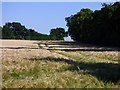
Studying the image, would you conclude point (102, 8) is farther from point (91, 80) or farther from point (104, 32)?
point (91, 80)

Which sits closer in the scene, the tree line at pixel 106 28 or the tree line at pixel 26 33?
the tree line at pixel 106 28

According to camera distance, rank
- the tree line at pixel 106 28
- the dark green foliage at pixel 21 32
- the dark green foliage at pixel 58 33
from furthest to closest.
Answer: the dark green foliage at pixel 58 33, the dark green foliage at pixel 21 32, the tree line at pixel 106 28

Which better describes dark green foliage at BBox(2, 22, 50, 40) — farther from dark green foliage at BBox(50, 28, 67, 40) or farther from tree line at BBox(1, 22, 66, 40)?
dark green foliage at BBox(50, 28, 67, 40)

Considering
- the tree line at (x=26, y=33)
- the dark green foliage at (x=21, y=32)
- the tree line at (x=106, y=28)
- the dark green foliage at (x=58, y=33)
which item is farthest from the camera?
the dark green foliage at (x=58, y=33)

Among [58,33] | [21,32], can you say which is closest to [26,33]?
[21,32]

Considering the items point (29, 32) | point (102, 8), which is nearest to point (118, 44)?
point (102, 8)

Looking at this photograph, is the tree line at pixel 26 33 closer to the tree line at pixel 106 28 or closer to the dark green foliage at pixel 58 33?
the dark green foliage at pixel 58 33

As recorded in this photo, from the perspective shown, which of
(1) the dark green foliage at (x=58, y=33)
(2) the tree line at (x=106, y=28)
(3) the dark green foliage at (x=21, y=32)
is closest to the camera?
(2) the tree line at (x=106, y=28)

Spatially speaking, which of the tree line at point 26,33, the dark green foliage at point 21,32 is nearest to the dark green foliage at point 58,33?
the tree line at point 26,33

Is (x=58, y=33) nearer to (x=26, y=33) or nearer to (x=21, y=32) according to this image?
(x=26, y=33)

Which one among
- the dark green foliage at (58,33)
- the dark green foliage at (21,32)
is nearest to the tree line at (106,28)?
the dark green foliage at (21,32)

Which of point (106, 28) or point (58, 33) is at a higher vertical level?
point (106, 28)

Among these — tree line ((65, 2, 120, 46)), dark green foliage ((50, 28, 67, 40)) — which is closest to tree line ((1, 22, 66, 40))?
dark green foliage ((50, 28, 67, 40))

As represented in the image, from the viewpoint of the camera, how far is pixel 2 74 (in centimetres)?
1396
